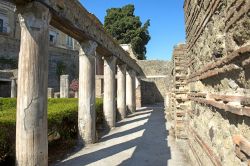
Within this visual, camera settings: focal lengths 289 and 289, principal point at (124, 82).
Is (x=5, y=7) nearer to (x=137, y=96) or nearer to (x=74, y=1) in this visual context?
(x=137, y=96)

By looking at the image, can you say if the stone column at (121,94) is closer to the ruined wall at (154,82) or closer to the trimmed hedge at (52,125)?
A: the trimmed hedge at (52,125)

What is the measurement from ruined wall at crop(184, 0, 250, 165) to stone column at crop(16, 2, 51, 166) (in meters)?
2.42

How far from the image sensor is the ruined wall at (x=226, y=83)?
78.3 inches

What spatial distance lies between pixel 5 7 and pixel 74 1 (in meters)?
26.6

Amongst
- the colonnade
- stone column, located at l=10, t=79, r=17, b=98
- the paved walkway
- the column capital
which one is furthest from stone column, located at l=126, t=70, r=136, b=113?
the colonnade

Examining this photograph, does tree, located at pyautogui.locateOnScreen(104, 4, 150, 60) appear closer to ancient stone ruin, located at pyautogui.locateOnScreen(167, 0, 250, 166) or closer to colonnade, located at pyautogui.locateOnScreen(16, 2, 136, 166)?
colonnade, located at pyautogui.locateOnScreen(16, 2, 136, 166)

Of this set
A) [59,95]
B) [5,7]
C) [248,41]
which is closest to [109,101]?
[248,41]

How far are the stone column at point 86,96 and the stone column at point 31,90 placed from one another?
2969 mm

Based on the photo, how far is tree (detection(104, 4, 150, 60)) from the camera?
35.5 metres

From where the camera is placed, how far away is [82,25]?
22.3ft

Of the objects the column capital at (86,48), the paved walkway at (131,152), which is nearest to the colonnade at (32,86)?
the paved walkway at (131,152)

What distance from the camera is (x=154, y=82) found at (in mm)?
26594

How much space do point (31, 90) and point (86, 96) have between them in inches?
126

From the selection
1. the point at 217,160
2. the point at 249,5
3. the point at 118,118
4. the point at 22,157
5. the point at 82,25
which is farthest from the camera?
the point at 118,118
